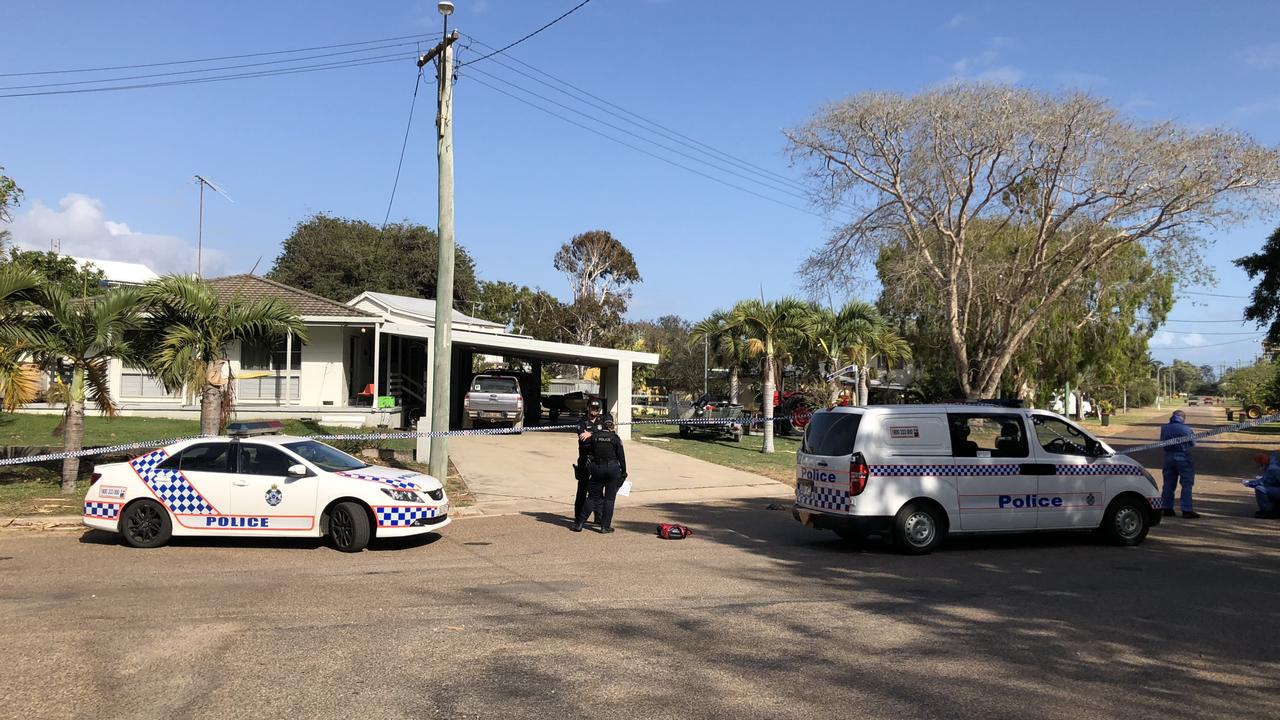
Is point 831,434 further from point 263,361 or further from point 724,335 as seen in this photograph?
point 263,361

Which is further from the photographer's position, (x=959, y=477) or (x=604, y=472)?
(x=604, y=472)

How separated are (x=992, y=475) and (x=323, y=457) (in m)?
7.94

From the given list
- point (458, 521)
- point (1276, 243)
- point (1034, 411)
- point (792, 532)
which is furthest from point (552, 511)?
point (1276, 243)

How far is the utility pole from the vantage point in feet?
52.3

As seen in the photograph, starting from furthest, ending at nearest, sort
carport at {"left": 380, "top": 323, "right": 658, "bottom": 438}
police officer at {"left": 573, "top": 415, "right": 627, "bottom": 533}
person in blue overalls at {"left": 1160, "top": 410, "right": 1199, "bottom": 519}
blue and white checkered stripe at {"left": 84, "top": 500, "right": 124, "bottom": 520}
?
carport at {"left": 380, "top": 323, "right": 658, "bottom": 438}
person in blue overalls at {"left": 1160, "top": 410, "right": 1199, "bottom": 519}
police officer at {"left": 573, "top": 415, "right": 627, "bottom": 533}
blue and white checkered stripe at {"left": 84, "top": 500, "right": 124, "bottom": 520}

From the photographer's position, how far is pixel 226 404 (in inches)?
632

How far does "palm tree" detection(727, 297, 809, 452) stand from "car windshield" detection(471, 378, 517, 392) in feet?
22.6

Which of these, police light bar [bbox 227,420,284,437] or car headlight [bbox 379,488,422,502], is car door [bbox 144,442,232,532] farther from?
car headlight [bbox 379,488,422,502]

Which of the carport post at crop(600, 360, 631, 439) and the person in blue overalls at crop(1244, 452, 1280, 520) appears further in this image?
the carport post at crop(600, 360, 631, 439)

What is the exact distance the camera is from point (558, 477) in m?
18.8

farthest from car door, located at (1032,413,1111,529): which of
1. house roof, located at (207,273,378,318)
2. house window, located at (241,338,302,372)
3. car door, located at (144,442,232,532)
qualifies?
house window, located at (241,338,302,372)

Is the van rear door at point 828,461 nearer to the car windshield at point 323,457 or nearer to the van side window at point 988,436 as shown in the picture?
the van side window at point 988,436

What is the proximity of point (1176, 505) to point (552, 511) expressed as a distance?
35.1ft

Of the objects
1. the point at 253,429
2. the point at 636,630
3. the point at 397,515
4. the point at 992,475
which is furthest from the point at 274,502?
the point at 992,475
